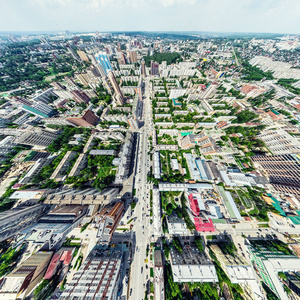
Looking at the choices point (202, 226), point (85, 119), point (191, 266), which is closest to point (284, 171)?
point (202, 226)

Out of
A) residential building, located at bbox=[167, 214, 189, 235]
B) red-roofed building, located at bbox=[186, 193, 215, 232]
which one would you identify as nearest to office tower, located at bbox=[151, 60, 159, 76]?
red-roofed building, located at bbox=[186, 193, 215, 232]

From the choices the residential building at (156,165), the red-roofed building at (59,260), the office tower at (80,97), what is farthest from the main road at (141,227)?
the office tower at (80,97)

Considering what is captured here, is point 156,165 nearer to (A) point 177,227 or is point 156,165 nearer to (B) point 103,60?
(A) point 177,227

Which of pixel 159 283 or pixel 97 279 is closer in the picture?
pixel 97 279

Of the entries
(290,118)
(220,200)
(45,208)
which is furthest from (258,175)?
(45,208)

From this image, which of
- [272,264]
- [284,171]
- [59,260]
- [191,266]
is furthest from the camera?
[284,171]

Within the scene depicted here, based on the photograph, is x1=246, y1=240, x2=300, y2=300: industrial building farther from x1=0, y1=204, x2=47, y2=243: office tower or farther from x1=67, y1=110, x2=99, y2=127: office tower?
x1=67, y1=110, x2=99, y2=127: office tower

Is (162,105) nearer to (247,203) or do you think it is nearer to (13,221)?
(247,203)
